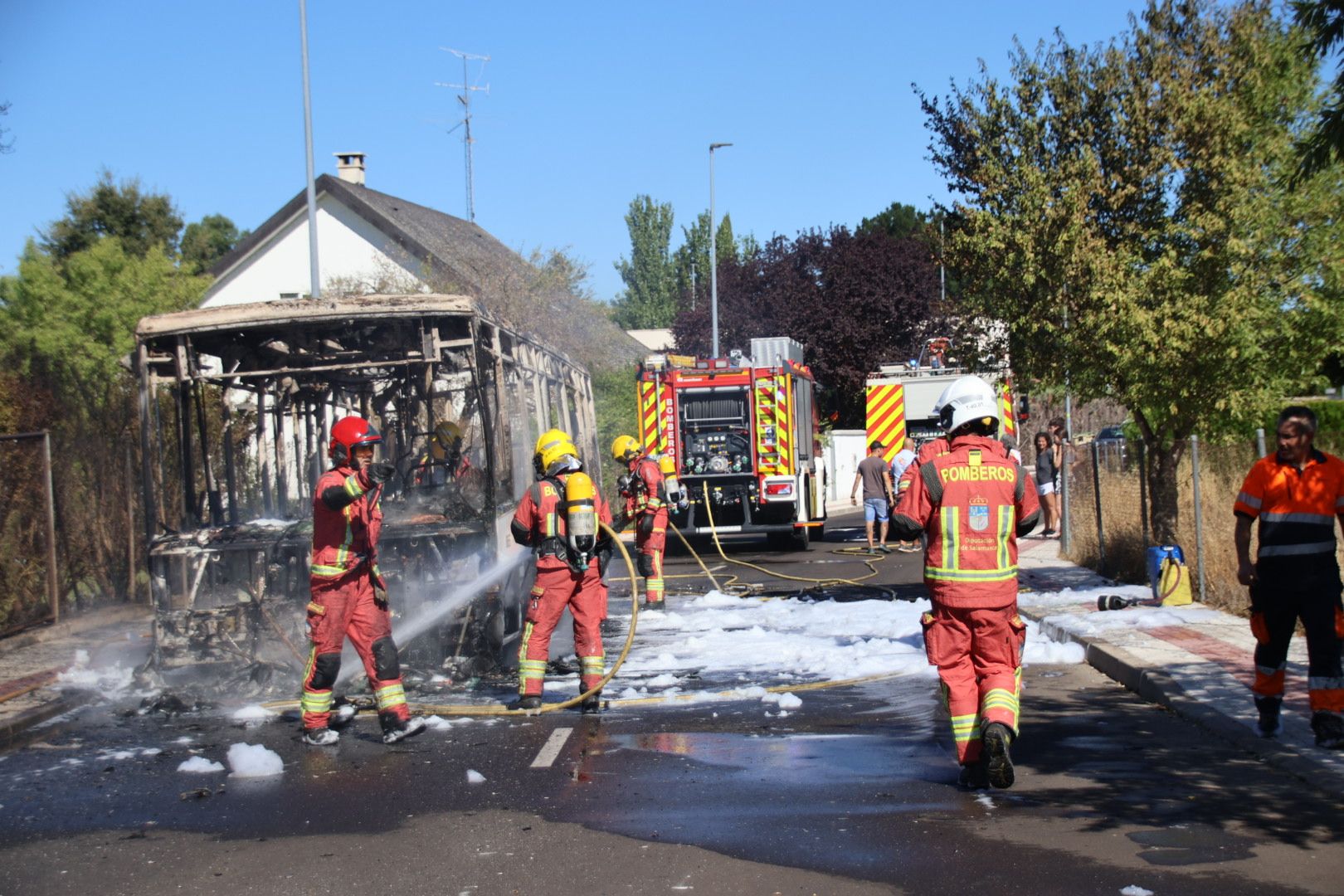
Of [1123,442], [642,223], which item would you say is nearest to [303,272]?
[1123,442]

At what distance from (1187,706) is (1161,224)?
550cm

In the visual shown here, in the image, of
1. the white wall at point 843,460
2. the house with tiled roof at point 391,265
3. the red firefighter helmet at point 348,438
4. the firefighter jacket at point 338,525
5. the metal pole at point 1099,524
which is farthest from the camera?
the white wall at point 843,460

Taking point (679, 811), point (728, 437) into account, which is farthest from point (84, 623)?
point (728, 437)

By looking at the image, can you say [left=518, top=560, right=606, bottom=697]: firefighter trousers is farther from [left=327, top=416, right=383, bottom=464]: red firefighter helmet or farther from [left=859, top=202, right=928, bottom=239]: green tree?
[left=859, top=202, right=928, bottom=239]: green tree

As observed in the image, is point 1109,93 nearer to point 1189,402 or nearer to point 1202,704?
point 1189,402

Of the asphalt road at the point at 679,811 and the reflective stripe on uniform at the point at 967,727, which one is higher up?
the reflective stripe on uniform at the point at 967,727

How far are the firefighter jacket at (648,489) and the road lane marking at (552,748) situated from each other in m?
5.44

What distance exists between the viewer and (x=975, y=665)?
615cm

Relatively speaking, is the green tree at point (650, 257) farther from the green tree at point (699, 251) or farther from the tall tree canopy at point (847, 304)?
the tall tree canopy at point (847, 304)

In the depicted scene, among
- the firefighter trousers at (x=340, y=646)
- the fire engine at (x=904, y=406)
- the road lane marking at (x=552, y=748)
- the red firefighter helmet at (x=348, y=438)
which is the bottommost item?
the road lane marking at (x=552, y=748)

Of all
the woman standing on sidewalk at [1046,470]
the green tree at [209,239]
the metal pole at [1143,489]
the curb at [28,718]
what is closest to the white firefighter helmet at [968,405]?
the curb at [28,718]

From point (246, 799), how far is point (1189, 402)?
8682mm

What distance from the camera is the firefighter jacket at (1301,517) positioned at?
268 inches

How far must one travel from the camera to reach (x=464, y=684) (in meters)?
9.70
